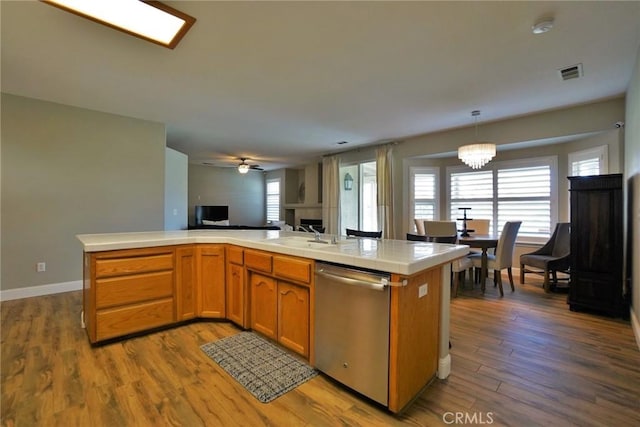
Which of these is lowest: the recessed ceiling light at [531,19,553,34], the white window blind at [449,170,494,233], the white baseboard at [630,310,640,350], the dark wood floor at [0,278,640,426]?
the dark wood floor at [0,278,640,426]

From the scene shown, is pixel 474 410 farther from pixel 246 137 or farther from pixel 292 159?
pixel 292 159

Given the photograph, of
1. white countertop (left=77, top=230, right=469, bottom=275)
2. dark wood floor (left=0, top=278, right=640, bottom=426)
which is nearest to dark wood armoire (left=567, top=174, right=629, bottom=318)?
dark wood floor (left=0, top=278, right=640, bottom=426)

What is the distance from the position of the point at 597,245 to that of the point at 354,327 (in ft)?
10.6

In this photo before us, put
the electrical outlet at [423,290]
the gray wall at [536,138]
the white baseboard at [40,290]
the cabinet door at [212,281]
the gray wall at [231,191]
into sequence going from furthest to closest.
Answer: the gray wall at [231,191]
the gray wall at [536,138]
the white baseboard at [40,290]
the cabinet door at [212,281]
the electrical outlet at [423,290]

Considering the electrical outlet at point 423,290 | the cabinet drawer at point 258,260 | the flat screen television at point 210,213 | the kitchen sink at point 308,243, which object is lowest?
the electrical outlet at point 423,290

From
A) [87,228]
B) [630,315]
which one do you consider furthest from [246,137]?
[630,315]

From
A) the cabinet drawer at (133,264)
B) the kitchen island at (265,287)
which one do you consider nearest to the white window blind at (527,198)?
the kitchen island at (265,287)

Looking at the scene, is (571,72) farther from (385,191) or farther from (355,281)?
(385,191)

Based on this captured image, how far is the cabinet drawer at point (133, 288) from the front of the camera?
241 cm

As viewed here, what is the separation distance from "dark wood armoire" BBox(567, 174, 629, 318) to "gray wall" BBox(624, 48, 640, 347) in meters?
0.11

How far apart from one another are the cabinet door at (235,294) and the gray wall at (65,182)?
2.60 meters

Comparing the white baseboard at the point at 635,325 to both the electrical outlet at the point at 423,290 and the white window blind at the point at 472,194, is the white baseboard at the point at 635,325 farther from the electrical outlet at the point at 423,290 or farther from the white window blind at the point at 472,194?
the white window blind at the point at 472,194

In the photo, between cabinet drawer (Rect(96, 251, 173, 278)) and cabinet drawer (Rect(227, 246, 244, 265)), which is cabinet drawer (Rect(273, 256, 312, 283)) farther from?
cabinet drawer (Rect(96, 251, 173, 278))

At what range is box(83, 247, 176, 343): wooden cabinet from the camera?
7.84ft
